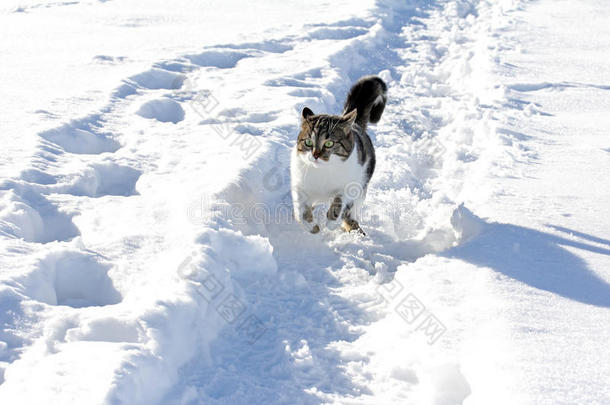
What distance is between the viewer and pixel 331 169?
384 centimetres

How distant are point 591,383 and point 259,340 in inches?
58.9

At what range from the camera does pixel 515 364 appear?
7.30 feet

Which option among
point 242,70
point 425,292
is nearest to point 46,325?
point 425,292

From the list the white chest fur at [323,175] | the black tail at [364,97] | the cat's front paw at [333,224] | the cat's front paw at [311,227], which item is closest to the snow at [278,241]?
the cat's front paw at [311,227]

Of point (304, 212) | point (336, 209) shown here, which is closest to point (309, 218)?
point (304, 212)

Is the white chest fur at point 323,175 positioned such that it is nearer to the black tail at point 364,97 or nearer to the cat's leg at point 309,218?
the cat's leg at point 309,218

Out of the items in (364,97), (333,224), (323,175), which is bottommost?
(333,224)

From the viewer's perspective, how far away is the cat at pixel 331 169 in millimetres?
3738

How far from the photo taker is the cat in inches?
147

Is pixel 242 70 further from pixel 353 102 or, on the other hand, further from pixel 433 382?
pixel 433 382

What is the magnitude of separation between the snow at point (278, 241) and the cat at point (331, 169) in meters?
0.19

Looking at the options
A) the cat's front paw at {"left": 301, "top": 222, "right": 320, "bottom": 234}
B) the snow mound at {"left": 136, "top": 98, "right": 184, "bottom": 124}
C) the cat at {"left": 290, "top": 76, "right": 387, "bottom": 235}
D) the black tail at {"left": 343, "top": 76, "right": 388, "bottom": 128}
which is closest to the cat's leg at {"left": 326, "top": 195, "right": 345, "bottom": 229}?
the cat at {"left": 290, "top": 76, "right": 387, "bottom": 235}

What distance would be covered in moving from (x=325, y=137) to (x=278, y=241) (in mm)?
818

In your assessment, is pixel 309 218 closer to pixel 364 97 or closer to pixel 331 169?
pixel 331 169
